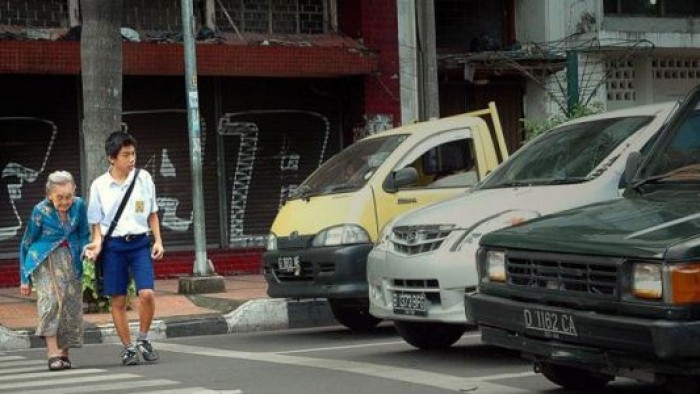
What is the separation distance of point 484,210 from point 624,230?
2936 millimetres

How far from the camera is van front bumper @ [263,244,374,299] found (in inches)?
426

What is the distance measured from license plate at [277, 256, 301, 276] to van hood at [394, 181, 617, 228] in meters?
1.85

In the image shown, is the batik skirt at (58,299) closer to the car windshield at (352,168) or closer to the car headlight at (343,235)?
the car headlight at (343,235)

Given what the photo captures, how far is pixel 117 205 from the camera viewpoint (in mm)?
9758

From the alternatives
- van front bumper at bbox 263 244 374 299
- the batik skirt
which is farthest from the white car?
the batik skirt

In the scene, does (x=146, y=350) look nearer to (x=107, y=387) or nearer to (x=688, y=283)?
(x=107, y=387)

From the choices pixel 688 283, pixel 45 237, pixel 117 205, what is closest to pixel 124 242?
pixel 117 205

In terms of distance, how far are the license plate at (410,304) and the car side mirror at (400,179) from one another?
1.91 meters

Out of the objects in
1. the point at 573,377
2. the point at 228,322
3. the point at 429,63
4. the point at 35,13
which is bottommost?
the point at 228,322

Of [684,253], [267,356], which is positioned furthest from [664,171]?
[267,356]

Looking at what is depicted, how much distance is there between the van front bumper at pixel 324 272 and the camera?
10.8 metres

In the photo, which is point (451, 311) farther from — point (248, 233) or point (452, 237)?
point (248, 233)

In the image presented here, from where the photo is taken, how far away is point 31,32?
16.5 meters

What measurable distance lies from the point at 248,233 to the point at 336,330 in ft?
20.2
